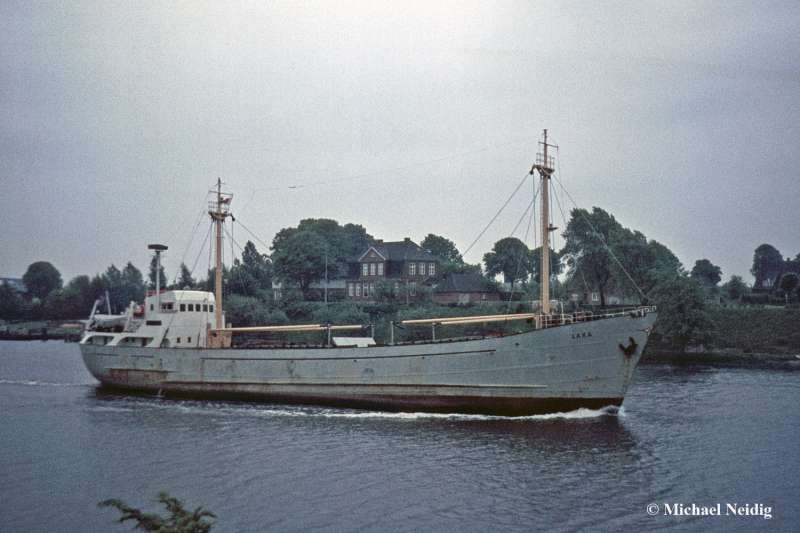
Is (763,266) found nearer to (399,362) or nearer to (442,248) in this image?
(442,248)

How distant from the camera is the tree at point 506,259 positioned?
112m

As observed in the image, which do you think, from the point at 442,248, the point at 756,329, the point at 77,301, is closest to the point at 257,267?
the point at 442,248

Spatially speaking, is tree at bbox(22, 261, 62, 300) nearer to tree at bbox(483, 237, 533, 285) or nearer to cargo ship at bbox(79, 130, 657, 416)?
tree at bbox(483, 237, 533, 285)

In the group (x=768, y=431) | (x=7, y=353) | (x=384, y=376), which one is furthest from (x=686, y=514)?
(x=7, y=353)

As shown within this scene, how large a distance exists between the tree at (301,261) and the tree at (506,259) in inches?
1409

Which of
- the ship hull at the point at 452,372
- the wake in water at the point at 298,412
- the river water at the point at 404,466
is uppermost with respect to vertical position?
the ship hull at the point at 452,372

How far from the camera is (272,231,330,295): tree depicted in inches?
3541

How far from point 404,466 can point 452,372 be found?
28.4ft

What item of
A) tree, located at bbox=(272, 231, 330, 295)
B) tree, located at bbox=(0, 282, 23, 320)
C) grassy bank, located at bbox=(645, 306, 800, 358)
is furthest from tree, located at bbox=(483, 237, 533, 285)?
tree, located at bbox=(0, 282, 23, 320)

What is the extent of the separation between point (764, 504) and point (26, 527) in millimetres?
21269

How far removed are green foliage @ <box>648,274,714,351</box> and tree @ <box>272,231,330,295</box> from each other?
4570cm

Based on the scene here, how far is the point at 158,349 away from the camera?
39094 mm

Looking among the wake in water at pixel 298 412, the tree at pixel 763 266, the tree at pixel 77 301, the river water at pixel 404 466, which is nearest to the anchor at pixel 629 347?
the wake in water at pixel 298 412

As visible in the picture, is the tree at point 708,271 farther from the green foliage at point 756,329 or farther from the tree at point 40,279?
the tree at point 40,279
